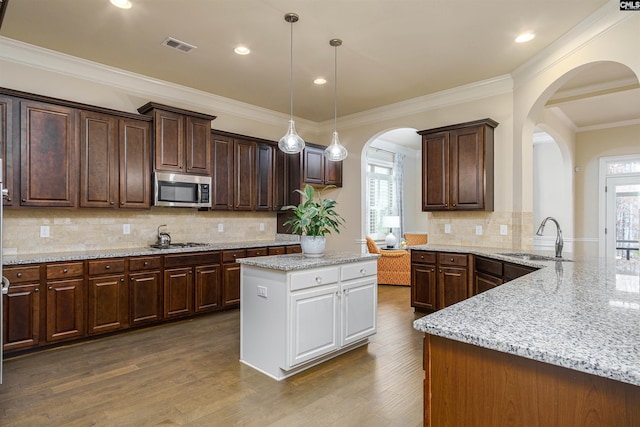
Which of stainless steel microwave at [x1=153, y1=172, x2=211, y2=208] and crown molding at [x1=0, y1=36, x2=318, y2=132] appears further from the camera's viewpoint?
stainless steel microwave at [x1=153, y1=172, x2=211, y2=208]

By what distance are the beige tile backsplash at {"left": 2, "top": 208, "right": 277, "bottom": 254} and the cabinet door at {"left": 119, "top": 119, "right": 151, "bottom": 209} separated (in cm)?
36

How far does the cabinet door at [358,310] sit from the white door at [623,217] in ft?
16.3

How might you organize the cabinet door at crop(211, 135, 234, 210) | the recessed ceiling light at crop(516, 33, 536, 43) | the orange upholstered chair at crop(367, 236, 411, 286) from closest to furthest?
the recessed ceiling light at crop(516, 33, 536, 43), the cabinet door at crop(211, 135, 234, 210), the orange upholstered chair at crop(367, 236, 411, 286)

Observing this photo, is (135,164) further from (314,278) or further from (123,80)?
(314,278)

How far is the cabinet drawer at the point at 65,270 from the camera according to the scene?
10.8ft

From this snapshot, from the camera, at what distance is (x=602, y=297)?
5.34ft

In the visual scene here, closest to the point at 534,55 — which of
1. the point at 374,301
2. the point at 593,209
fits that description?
the point at 374,301

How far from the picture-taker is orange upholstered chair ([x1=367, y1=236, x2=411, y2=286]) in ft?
21.0

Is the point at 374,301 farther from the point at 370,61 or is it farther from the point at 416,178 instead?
the point at 416,178

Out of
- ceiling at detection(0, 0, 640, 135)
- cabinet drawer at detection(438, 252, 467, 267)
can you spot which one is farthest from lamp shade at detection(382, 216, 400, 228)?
cabinet drawer at detection(438, 252, 467, 267)

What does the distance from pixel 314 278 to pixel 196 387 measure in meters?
1.18

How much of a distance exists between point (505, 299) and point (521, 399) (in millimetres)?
600

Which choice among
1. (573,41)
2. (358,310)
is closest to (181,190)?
(358,310)

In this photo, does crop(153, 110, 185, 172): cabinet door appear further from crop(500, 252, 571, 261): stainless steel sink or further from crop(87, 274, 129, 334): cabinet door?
crop(500, 252, 571, 261): stainless steel sink
